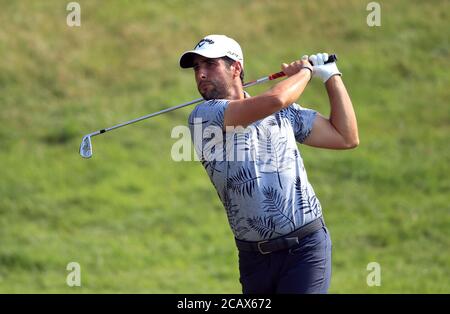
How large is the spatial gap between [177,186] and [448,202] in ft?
13.1

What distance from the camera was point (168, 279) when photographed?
11984mm

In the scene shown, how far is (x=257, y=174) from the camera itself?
5.42 metres

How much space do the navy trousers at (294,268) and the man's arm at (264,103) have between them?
76 cm

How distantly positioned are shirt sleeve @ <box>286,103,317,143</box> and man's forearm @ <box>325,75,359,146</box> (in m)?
0.13

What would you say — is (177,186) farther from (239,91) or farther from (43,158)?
(239,91)

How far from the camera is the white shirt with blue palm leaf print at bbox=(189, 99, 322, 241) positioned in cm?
541
